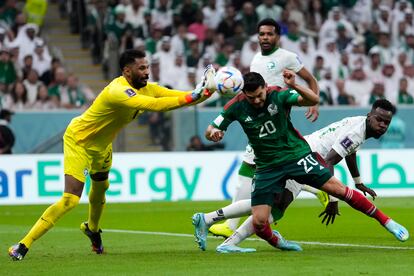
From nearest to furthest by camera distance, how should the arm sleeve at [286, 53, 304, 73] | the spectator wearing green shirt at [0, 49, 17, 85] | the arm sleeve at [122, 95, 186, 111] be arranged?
the arm sleeve at [122, 95, 186, 111], the arm sleeve at [286, 53, 304, 73], the spectator wearing green shirt at [0, 49, 17, 85]

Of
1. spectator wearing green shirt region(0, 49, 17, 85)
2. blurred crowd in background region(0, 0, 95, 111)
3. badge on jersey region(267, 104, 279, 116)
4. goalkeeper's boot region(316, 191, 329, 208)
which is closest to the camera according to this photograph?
badge on jersey region(267, 104, 279, 116)

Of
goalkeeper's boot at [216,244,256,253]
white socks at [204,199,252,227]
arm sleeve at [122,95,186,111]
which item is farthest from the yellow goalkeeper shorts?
goalkeeper's boot at [216,244,256,253]

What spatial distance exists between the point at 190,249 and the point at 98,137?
5.18ft

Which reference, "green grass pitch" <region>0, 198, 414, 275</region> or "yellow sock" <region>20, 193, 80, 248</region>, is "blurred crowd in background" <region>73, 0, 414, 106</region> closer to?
"green grass pitch" <region>0, 198, 414, 275</region>

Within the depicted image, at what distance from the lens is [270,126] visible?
11703 millimetres

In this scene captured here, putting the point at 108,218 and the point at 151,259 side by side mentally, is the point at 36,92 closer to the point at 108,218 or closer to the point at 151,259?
the point at 108,218

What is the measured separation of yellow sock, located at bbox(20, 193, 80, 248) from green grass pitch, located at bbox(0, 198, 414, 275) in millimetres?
229

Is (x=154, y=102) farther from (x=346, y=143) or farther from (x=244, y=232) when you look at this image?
(x=346, y=143)

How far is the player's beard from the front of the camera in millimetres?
12391

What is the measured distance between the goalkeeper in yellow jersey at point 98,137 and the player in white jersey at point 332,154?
1282 mm

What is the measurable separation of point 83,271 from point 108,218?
7778mm

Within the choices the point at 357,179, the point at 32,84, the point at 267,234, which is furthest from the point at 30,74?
the point at 267,234

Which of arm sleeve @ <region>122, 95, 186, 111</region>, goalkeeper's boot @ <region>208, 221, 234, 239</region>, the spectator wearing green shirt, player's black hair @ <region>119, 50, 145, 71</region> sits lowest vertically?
goalkeeper's boot @ <region>208, 221, 234, 239</region>

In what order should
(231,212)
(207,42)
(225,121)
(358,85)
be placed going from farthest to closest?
(207,42) < (358,85) < (231,212) < (225,121)
